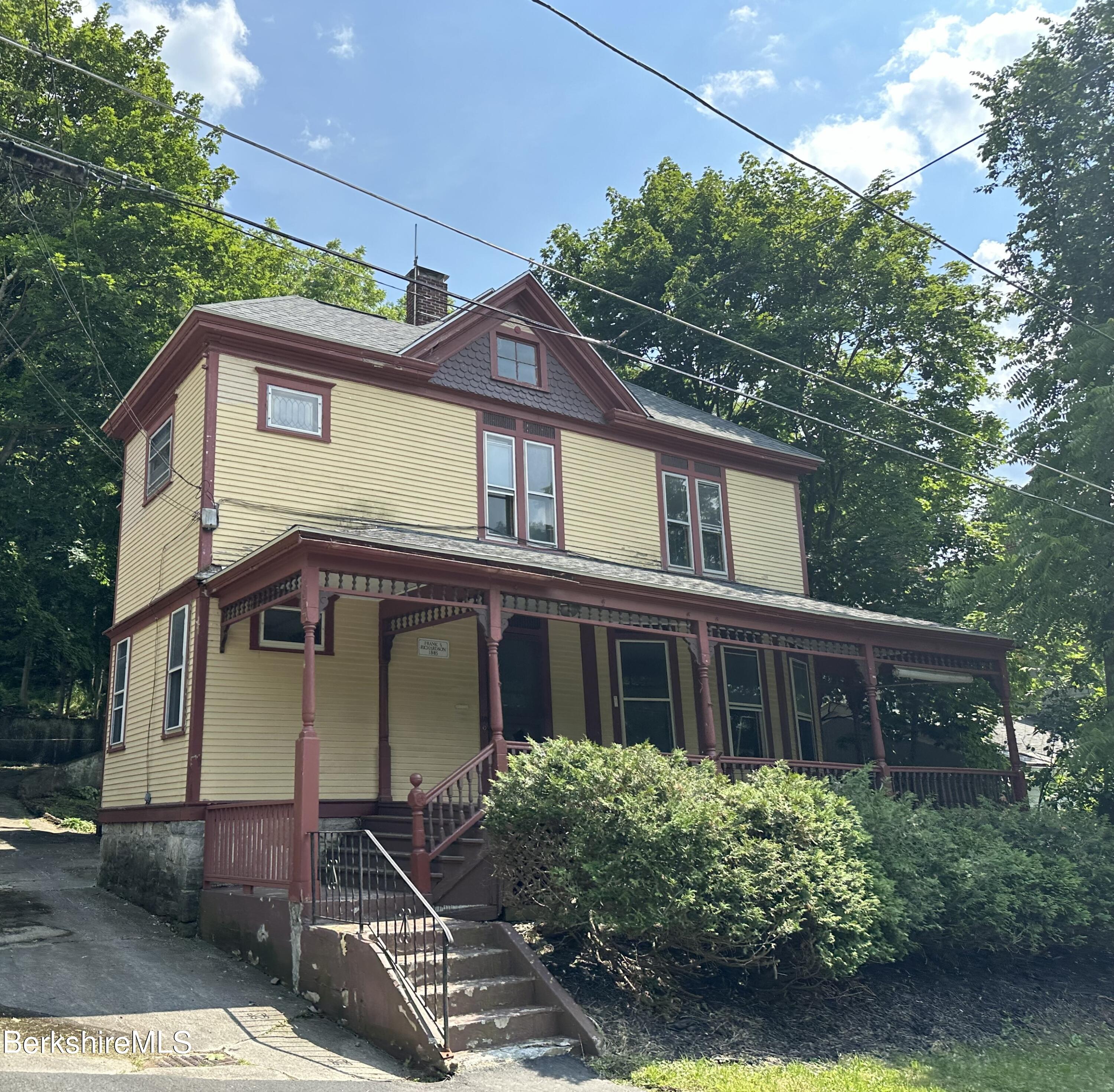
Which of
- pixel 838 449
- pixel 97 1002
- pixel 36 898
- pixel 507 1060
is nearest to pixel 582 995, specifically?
pixel 507 1060

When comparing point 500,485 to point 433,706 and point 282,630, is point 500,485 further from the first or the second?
point 282,630

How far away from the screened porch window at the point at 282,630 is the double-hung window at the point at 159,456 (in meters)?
3.04

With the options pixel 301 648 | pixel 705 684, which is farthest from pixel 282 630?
pixel 705 684

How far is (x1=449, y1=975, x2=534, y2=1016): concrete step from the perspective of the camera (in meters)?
8.37

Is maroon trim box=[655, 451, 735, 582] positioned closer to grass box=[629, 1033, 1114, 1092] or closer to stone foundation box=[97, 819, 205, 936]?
stone foundation box=[97, 819, 205, 936]

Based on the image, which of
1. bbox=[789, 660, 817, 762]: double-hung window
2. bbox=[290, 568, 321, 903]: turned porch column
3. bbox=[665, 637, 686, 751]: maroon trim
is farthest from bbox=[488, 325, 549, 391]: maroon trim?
bbox=[290, 568, 321, 903]: turned porch column

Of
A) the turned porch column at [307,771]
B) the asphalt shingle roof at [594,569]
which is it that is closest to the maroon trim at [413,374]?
the asphalt shingle roof at [594,569]

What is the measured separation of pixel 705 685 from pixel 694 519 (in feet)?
17.8

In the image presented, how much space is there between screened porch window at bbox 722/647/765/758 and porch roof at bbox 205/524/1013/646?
132 cm

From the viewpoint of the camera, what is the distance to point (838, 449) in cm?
2605

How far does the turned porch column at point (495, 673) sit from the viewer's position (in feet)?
37.7

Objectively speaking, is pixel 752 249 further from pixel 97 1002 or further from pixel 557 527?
pixel 97 1002

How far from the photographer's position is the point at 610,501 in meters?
17.7

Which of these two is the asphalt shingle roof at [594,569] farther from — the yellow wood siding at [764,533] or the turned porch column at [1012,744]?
A: the turned porch column at [1012,744]
